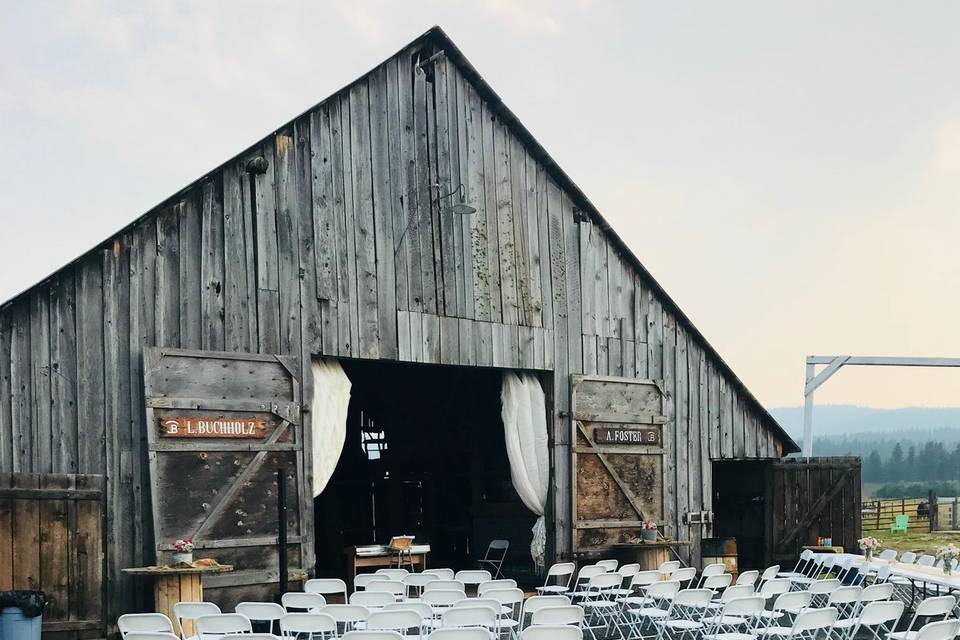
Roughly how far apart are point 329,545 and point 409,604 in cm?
1019

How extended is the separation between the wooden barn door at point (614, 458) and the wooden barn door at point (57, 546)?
6427mm

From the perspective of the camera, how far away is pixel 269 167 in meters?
11.6

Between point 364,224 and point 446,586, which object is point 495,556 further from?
point 446,586

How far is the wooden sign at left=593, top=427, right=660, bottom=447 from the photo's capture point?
572 inches

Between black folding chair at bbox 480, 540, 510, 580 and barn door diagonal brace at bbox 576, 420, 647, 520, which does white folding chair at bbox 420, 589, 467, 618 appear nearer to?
barn door diagonal brace at bbox 576, 420, 647, 520

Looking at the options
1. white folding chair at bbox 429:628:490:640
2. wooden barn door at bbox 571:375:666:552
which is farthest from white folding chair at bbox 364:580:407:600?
wooden barn door at bbox 571:375:666:552

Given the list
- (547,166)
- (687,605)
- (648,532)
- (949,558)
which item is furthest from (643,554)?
(547,166)

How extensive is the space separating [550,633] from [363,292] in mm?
5546

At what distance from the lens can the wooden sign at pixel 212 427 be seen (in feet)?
34.1

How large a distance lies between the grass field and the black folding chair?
443 inches

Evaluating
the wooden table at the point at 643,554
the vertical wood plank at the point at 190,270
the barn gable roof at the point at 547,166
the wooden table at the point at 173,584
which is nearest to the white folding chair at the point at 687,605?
the wooden table at the point at 643,554

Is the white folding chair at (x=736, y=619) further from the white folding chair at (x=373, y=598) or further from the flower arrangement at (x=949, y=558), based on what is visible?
the flower arrangement at (x=949, y=558)

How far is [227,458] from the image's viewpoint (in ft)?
35.6

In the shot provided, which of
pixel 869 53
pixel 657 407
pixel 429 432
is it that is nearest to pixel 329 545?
pixel 429 432
